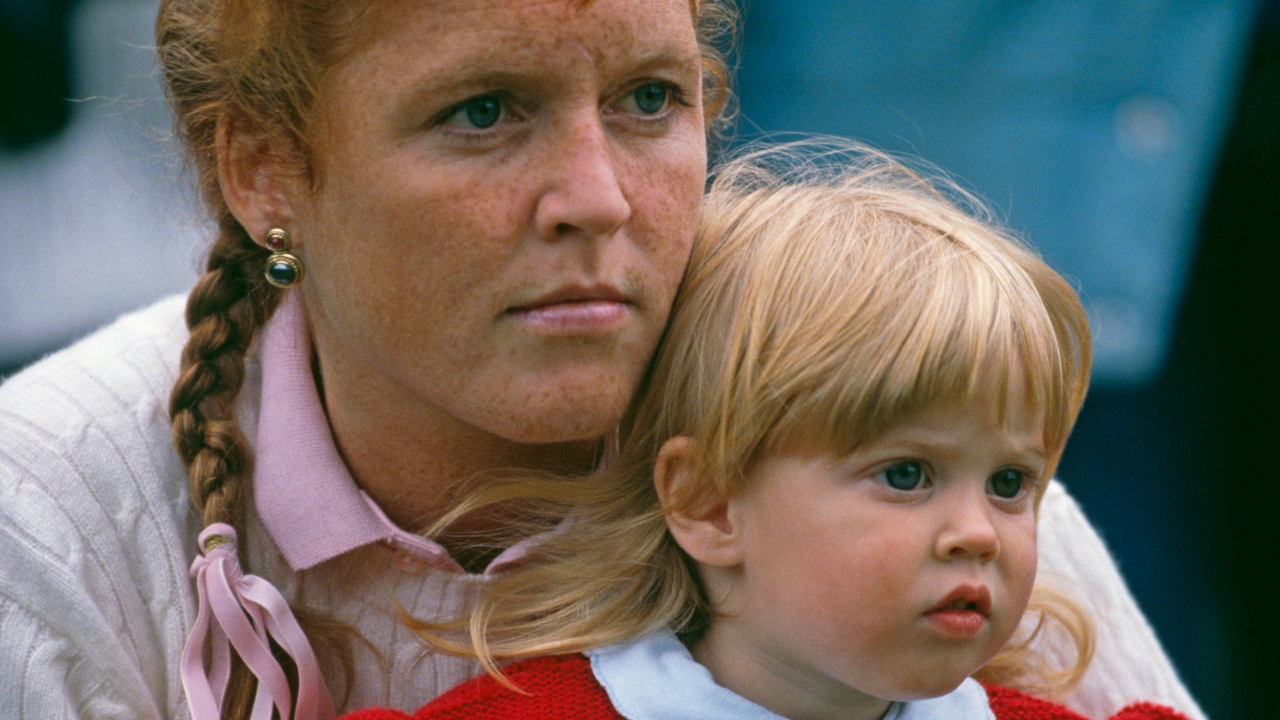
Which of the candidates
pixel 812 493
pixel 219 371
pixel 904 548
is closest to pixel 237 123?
pixel 219 371

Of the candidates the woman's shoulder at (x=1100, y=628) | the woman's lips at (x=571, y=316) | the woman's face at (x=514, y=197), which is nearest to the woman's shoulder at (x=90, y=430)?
the woman's face at (x=514, y=197)

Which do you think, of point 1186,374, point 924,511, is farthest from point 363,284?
point 1186,374

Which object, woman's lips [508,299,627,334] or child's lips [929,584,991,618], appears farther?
woman's lips [508,299,627,334]

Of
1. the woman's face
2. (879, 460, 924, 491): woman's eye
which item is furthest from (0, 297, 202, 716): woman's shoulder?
(879, 460, 924, 491): woman's eye

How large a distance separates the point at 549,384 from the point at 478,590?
0.36m

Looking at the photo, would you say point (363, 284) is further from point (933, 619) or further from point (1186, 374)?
point (1186, 374)

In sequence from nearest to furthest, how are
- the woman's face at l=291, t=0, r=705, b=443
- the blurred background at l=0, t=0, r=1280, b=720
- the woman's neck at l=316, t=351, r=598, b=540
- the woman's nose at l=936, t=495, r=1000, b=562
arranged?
the woman's nose at l=936, t=495, r=1000, b=562, the woman's face at l=291, t=0, r=705, b=443, the woman's neck at l=316, t=351, r=598, b=540, the blurred background at l=0, t=0, r=1280, b=720

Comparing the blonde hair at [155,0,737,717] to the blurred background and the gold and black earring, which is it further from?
the blurred background

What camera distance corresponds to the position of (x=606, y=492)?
64.8 inches

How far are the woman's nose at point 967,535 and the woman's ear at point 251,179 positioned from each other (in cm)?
85

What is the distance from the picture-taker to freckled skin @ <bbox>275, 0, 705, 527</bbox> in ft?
4.71

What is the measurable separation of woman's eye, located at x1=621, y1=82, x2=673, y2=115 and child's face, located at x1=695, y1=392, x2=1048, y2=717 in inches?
16.7

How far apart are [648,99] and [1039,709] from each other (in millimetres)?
844

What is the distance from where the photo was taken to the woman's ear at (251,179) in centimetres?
164
